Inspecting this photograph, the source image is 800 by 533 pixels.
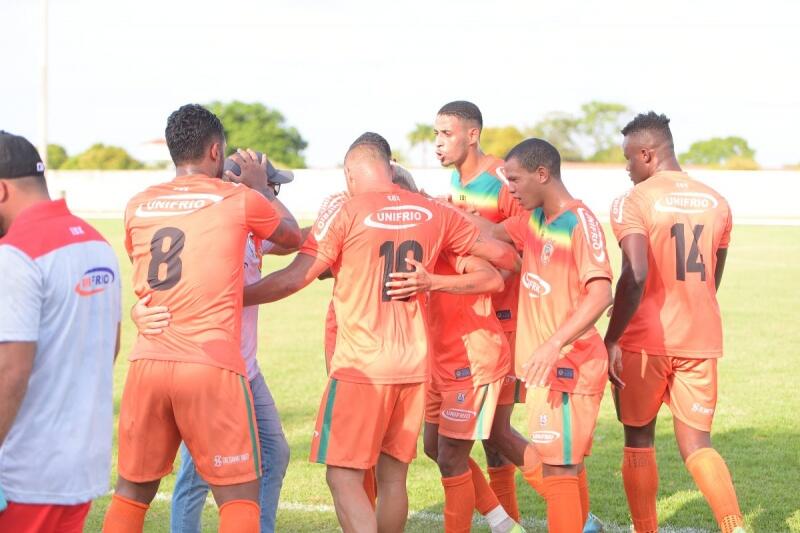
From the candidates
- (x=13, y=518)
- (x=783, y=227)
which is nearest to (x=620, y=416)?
(x=13, y=518)

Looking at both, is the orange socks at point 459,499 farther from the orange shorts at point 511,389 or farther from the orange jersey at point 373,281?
the orange jersey at point 373,281

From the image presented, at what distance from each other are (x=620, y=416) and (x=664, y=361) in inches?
19.0

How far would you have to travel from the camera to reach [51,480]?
3.88 metres

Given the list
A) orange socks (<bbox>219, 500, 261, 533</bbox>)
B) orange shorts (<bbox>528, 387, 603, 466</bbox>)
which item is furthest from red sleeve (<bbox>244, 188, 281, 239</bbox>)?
orange shorts (<bbox>528, 387, 603, 466</bbox>)

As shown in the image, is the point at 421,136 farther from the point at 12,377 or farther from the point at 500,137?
the point at 12,377

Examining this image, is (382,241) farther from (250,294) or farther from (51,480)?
(51,480)

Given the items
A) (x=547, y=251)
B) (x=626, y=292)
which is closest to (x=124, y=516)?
(x=547, y=251)

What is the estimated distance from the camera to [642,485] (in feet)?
21.3

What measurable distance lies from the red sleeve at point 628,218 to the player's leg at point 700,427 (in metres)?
0.87

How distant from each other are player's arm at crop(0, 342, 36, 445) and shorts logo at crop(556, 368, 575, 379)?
10.3 feet

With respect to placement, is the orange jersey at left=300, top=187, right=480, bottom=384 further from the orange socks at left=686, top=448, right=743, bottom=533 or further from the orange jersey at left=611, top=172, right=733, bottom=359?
the orange socks at left=686, top=448, right=743, bottom=533

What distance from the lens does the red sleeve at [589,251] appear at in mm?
5652

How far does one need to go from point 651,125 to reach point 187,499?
12.2 feet

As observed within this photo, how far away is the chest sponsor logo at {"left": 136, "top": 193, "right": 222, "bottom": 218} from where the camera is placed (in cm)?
502
